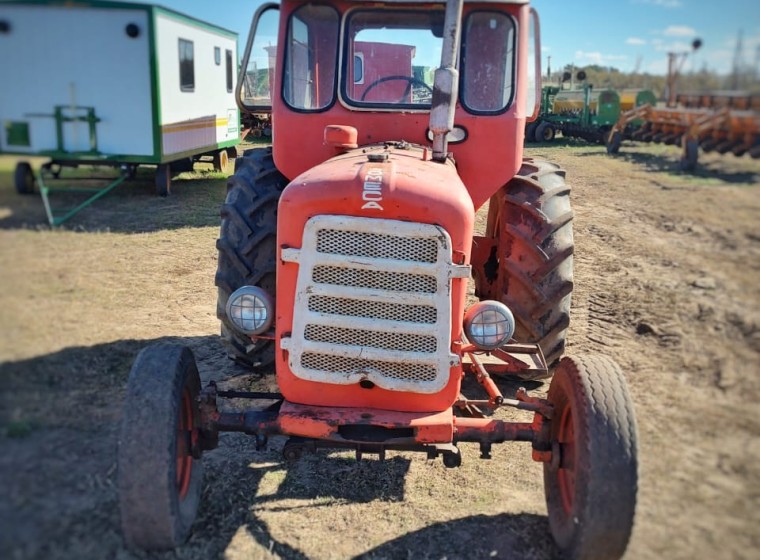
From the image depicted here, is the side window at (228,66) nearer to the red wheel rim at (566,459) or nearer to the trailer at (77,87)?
the trailer at (77,87)

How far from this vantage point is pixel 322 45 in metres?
4.45

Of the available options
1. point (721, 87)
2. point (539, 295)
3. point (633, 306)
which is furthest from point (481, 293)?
point (721, 87)

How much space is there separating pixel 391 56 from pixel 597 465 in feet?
9.44

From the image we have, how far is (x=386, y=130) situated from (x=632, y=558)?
2.78m

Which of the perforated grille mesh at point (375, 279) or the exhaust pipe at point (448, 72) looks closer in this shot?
the perforated grille mesh at point (375, 279)

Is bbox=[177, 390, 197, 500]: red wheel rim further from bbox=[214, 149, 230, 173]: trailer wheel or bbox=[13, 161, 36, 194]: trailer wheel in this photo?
bbox=[214, 149, 230, 173]: trailer wheel

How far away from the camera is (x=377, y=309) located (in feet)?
9.98

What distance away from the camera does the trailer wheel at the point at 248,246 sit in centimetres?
416

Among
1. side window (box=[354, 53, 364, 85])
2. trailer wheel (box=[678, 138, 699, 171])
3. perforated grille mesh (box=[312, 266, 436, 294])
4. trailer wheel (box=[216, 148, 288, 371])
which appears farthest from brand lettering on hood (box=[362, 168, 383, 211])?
side window (box=[354, 53, 364, 85])

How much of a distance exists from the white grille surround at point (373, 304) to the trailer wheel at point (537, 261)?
1.35 metres

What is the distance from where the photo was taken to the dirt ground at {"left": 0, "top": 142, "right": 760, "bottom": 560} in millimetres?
2369

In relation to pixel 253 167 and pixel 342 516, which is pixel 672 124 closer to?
pixel 342 516

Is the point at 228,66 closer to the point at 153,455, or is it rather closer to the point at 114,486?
the point at 114,486

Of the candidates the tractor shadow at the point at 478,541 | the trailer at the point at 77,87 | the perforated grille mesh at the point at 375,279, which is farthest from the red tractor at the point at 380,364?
the trailer at the point at 77,87
